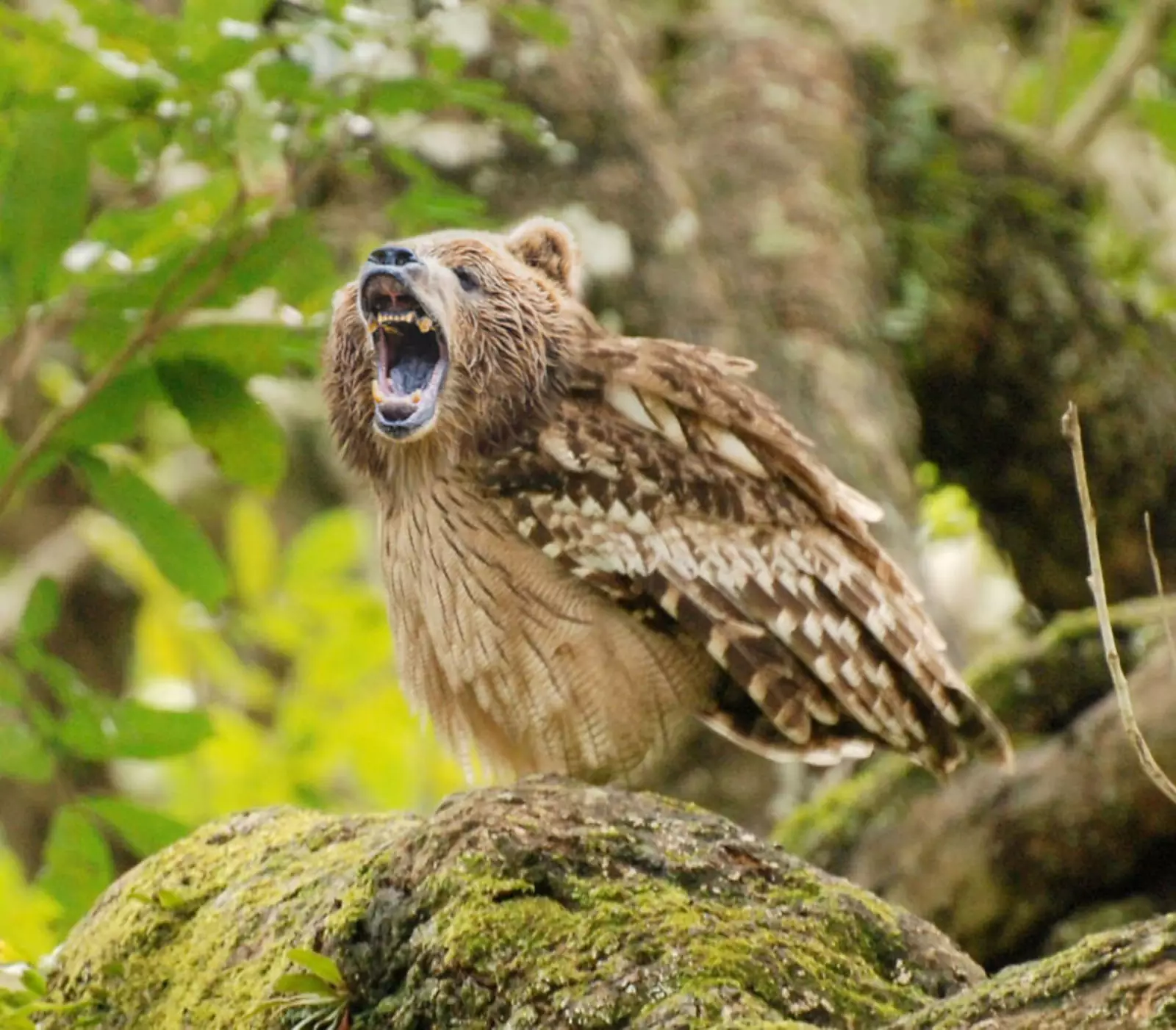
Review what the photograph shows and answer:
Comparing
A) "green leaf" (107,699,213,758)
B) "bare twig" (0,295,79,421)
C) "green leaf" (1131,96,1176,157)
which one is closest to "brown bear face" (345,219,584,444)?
"bare twig" (0,295,79,421)

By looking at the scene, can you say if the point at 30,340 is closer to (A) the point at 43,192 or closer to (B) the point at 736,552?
(A) the point at 43,192

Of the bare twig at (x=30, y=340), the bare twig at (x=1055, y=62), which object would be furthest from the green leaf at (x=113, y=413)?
the bare twig at (x=1055, y=62)

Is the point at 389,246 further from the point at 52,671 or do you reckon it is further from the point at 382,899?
the point at 382,899

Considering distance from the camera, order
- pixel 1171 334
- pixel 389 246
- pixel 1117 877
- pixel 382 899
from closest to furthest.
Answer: pixel 382 899
pixel 389 246
pixel 1117 877
pixel 1171 334

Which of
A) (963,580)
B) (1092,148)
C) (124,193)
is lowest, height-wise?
(963,580)

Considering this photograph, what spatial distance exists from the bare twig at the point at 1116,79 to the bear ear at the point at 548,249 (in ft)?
12.2

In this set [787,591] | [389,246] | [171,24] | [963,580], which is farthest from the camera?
[963,580]

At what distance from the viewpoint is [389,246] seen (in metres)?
3.52

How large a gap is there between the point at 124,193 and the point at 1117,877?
9.99 feet

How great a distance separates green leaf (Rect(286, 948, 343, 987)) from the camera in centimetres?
241

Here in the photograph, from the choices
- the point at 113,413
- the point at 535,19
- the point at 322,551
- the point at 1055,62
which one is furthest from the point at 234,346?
the point at 1055,62

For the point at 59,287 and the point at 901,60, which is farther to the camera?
the point at 901,60

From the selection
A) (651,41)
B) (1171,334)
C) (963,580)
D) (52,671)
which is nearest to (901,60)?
(651,41)

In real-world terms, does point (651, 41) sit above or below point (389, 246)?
below
